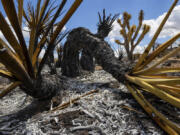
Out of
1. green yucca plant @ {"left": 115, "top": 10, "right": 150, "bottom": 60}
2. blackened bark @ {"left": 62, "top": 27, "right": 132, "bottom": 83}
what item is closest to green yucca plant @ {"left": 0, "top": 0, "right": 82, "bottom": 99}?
blackened bark @ {"left": 62, "top": 27, "right": 132, "bottom": 83}

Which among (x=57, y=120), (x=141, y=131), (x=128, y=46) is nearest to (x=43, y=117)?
(x=57, y=120)

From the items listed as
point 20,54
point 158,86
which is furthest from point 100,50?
point 20,54

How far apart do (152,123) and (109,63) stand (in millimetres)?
557

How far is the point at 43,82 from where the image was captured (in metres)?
0.84

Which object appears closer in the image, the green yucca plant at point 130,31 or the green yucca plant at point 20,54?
the green yucca plant at point 20,54

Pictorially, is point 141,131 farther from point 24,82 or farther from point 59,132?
point 24,82

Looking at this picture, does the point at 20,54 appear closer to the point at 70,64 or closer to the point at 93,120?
the point at 93,120

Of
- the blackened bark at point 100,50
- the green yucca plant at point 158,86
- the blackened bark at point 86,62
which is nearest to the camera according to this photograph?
the green yucca plant at point 158,86

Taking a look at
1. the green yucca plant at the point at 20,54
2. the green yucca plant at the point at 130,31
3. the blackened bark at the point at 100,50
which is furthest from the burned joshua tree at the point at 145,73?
the green yucca plant at the point at 130,31

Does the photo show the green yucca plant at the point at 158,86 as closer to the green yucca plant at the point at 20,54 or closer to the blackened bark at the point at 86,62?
the green yucca plant at the point at 20,54

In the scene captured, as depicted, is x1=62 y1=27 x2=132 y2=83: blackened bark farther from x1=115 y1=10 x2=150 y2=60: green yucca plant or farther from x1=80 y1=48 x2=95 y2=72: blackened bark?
x1=115 y1=10 x2=150 y2=60: green yucca plant

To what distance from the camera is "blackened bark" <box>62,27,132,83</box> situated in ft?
3.51

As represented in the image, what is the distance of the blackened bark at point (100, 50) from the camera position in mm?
1071

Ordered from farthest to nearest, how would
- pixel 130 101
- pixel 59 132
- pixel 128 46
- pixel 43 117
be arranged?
pixel 128 46
pixel 130 101
pixel 43 117
pixel 59 132
